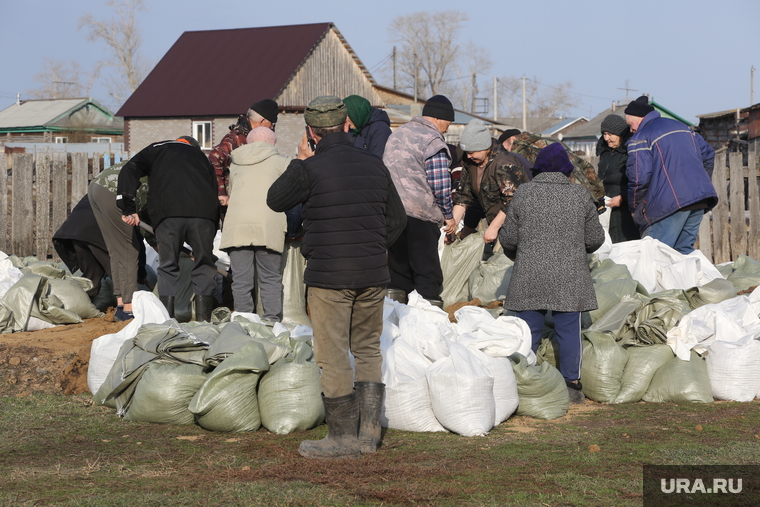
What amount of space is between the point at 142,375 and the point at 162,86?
96.3ft

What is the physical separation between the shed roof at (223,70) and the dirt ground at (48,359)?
2339 centimetres

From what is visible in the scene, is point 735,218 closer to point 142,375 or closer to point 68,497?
point 142,375

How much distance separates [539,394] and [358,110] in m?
2.84

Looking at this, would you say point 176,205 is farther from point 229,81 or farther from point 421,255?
point 229,81

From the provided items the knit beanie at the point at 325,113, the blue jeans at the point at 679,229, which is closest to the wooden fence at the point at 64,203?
the blue jeans at the point at 679,229

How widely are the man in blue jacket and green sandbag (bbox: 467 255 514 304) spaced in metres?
1.34

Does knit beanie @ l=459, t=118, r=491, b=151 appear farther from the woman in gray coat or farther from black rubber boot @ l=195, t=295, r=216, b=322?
black rubber boot @ l=195, t=295, r=216, b=322

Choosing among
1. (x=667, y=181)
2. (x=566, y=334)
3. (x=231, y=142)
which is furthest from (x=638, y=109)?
(x=231, y=142)

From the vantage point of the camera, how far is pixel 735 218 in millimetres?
10367

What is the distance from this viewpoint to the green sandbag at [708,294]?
19.7 ft

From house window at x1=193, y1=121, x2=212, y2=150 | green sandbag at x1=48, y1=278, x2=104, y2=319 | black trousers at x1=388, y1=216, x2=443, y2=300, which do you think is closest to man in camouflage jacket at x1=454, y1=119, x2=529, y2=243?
black trousers at x1=388, y1=216, x2=443, y2=300

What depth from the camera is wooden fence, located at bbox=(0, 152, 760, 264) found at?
1035cm

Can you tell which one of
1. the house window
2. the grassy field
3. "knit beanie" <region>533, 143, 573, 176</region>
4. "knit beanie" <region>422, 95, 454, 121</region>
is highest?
the house window

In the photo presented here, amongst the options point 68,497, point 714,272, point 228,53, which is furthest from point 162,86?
point 68,497
